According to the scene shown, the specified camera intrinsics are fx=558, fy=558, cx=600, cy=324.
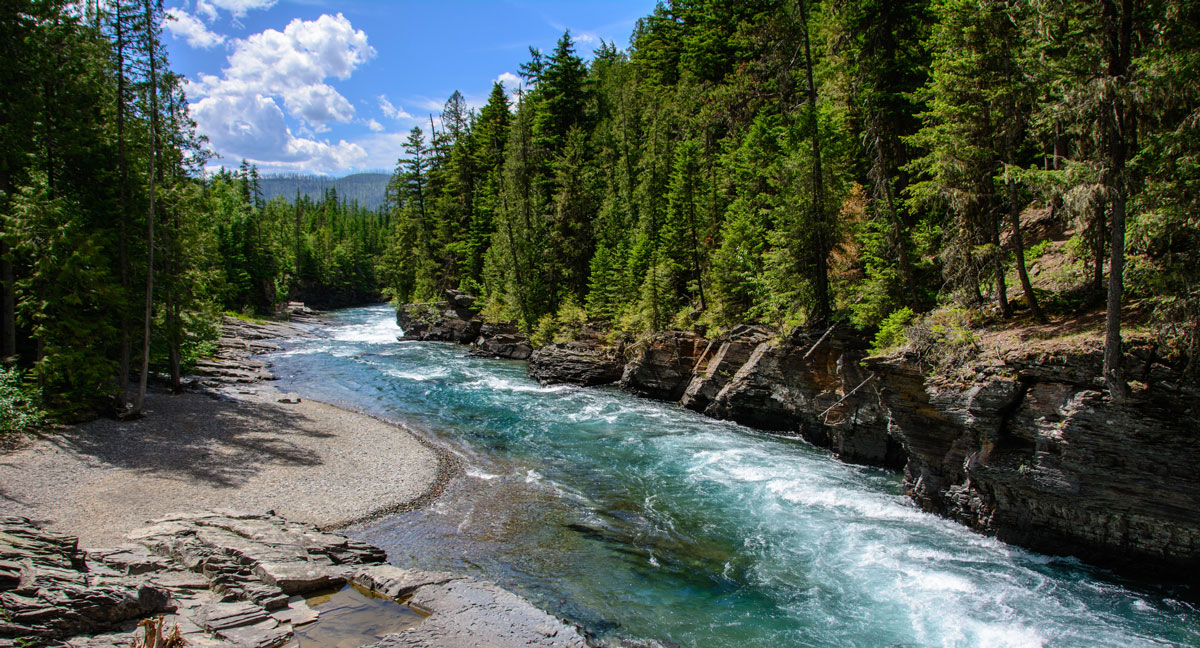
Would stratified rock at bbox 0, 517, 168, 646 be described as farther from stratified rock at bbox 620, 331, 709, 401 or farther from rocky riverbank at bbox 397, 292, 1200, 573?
stratified rock at bbox 620, 331, 709, 401

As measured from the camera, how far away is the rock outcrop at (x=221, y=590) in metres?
8.99

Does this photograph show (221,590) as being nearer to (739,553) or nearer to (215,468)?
(215,468)

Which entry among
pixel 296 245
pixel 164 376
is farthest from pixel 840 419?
pixel 296 245

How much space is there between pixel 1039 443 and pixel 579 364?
1028 inches

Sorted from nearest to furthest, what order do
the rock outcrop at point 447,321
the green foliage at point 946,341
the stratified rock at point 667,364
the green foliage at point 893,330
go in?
1. the green foliage at point 946,341
2. the green foliage at point 893,330
3. the stratified rock at point 667,364
4. the rock outcrop at point 447,321

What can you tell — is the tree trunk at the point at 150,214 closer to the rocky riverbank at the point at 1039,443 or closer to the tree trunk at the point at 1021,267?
the rocky riverbank at the point at 1039,443

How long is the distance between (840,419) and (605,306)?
21.2 meters

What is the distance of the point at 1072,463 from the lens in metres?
13.4

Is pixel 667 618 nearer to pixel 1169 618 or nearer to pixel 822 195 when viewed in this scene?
pixel 1169 618

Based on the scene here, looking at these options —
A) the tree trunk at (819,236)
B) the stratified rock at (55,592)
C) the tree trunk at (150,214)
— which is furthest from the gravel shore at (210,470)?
the tree trunk at (819,236)

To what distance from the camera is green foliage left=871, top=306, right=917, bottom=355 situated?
1909 cm

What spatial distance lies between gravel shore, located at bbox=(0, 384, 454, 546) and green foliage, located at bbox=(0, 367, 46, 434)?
3.20 feet

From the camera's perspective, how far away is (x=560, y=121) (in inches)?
2237

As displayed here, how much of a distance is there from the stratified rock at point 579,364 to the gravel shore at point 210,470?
13.4m
